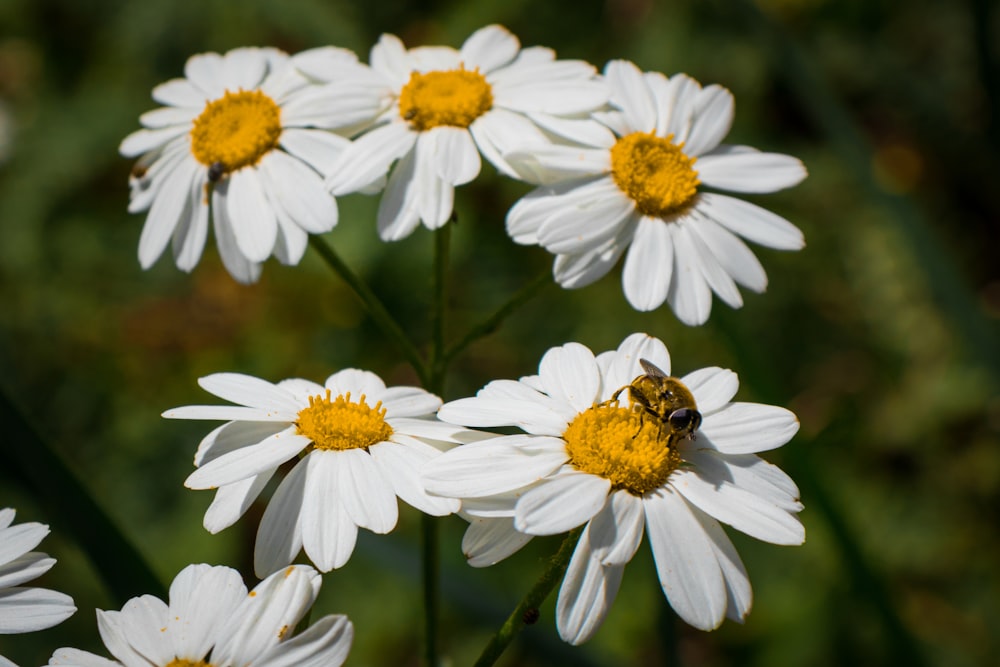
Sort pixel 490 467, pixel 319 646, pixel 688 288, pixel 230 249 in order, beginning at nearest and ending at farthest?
pixel 319 646 < pixel 490 467 < pixel 688 288 < pixel 230 249

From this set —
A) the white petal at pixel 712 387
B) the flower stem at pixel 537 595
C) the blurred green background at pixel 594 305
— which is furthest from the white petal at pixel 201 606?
the blurred green background at pixel 594 305

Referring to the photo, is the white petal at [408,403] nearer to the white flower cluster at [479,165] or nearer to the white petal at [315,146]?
the white flower cluster at [479,165]

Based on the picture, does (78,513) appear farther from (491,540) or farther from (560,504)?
(560,504)

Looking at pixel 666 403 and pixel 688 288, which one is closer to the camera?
pixel 666 403

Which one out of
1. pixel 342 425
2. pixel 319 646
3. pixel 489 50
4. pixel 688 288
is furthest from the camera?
A: pixel 489 50

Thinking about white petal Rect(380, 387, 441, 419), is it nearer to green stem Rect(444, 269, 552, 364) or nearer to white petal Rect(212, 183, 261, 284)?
green stem Rect(444, 269, 552, 364)

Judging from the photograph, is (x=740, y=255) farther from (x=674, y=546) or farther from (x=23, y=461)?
(x=23, y=461)

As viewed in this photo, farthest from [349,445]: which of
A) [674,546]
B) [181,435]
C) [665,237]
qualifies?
[181,435]

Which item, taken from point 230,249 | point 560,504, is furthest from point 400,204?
point 560,504
